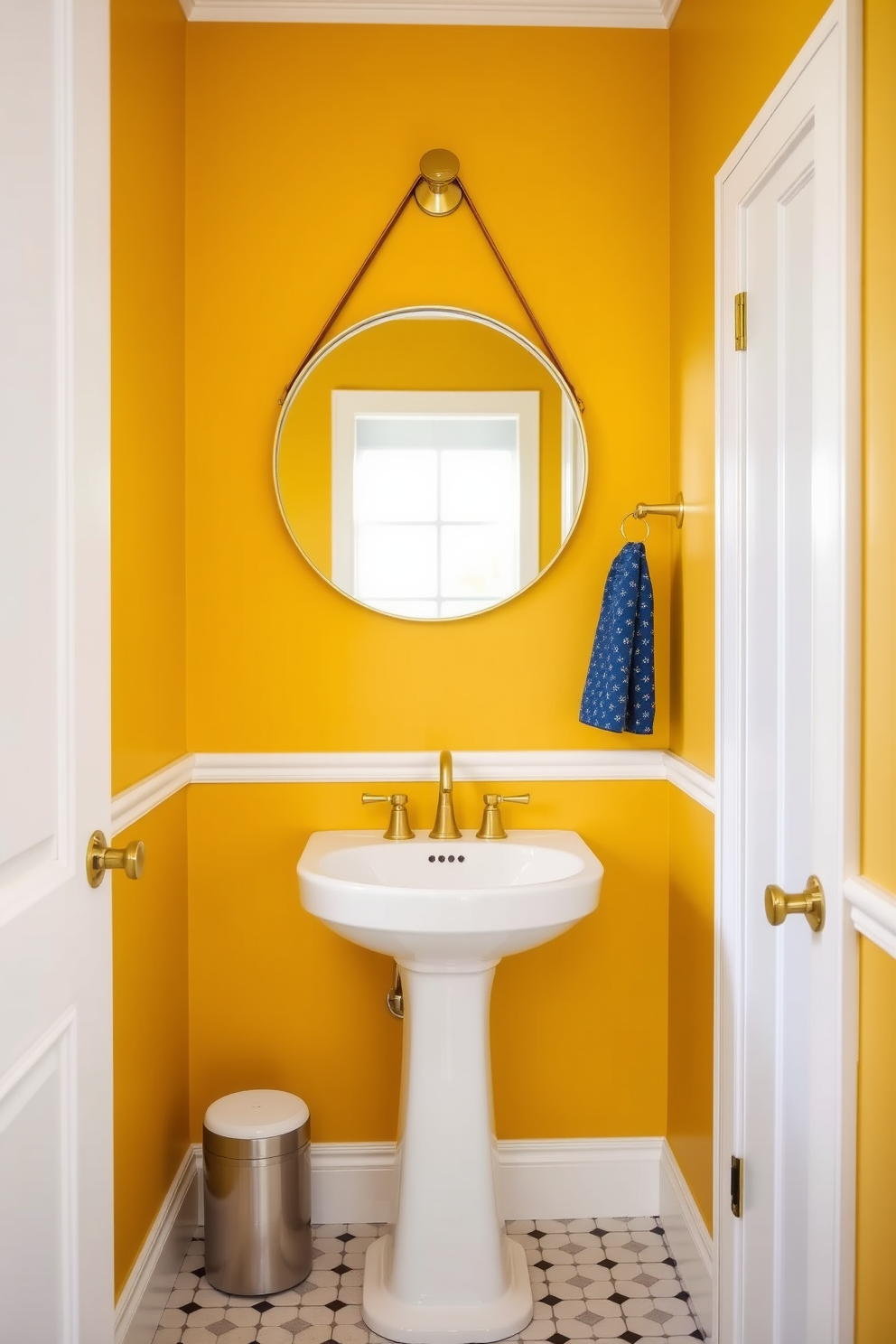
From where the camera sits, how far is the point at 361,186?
2.22 meters

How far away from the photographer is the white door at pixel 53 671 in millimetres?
982

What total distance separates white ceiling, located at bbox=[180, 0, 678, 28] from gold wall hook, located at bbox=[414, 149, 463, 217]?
0.91 feet

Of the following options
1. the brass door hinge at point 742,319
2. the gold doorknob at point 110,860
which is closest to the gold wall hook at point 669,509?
the brass door hinge at point 742,319

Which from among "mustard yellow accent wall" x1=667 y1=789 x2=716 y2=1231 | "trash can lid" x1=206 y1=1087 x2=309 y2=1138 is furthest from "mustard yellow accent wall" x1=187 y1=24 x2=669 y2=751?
"trash can lid" x1=206 y1=1087 x2=309 y2=1138

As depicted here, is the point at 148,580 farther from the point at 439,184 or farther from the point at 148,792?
the point at 439,184

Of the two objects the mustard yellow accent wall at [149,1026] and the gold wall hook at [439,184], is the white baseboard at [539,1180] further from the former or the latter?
the gold wall hook at [439,184]

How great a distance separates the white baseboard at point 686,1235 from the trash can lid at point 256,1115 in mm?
754

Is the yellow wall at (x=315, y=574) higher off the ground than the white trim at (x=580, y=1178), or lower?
higher

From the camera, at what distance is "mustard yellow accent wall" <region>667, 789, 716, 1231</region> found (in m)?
1.94

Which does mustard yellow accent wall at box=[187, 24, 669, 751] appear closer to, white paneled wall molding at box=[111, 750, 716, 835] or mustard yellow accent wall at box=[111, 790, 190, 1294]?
white paneled wall molding at box=[111, 750, 716, 835]

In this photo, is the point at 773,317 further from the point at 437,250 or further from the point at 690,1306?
the point at 690,1306

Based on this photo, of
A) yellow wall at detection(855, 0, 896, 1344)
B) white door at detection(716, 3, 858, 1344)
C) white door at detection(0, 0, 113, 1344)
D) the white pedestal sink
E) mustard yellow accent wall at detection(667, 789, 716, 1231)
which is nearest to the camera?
white door at detection(0, 0, 113, 1344)

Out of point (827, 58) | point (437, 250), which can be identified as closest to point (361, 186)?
point (437, 250)

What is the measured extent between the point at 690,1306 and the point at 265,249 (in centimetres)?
221
